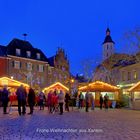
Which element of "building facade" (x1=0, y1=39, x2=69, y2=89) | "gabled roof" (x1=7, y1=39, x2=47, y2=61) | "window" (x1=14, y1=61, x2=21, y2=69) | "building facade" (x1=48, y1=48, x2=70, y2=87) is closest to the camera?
"building facade" (x1=0, y1=39, x2=69, y2=89)

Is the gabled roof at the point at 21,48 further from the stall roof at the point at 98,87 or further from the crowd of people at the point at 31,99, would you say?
the crowd of people at the point at 31,99

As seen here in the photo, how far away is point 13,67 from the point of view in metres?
74.8

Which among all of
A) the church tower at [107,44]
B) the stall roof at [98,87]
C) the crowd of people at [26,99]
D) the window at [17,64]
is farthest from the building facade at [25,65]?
the church tower at [107,44]

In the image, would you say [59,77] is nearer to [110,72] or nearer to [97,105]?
[110,72]

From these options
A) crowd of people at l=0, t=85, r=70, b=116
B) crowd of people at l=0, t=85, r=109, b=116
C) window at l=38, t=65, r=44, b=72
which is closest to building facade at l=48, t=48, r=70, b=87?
window at l=38, t=65, r=44, b=72

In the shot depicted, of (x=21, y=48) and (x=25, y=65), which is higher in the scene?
(x=21, y=48)

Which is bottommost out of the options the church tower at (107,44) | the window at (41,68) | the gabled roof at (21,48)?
the window at (41,68)

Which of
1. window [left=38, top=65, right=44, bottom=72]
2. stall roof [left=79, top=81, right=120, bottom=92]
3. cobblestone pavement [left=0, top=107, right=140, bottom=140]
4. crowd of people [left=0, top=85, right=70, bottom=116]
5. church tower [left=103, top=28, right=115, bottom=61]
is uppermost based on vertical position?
church tower [left=103, top=28, right=115, bottom=61]

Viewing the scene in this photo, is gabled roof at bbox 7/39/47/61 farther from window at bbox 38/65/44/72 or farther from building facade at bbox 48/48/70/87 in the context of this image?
building facade at bbox 48/48/70/87

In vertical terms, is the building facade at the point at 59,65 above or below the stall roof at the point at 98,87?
above

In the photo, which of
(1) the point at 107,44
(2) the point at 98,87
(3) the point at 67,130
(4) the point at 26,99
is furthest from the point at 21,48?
(3) the point at 67,130

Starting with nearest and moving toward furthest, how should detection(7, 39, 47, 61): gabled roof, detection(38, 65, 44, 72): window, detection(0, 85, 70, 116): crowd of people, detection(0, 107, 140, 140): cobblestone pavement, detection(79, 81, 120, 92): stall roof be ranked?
detection(0, 107, 140, 140): cobblestone pavement
detection(0, 85, 70, 116): crowd of people
detection(79, 81, 120, 92): stall roof
detection(7, 39, 47, 61): gabled roof
detection(38, 65, 44, 72): window

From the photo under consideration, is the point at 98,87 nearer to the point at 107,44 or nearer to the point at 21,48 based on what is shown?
the point at 21,48

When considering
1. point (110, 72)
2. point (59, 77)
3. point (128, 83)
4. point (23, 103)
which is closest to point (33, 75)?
point (59, 77)
